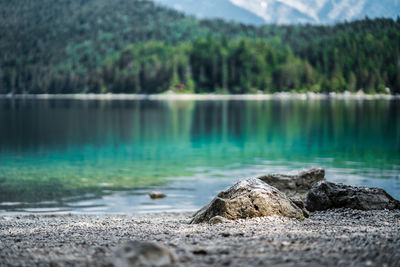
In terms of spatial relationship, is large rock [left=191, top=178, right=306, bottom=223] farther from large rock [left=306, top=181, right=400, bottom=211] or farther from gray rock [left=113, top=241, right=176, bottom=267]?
gray rock [left=113, top=241, right=176, bottom=267]

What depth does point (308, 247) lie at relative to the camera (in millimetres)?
10648

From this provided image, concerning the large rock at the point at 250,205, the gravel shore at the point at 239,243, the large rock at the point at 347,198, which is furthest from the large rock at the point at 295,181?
the large rock at the point at 250,205

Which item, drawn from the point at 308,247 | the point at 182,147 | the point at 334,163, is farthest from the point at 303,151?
the point at 308,247

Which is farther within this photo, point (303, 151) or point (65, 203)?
point (303, 151)

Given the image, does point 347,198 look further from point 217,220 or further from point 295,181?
point 217,220

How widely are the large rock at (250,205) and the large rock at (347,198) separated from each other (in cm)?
273

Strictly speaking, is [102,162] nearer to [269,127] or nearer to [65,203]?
[65,203]

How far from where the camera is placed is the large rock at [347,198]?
1897 cm

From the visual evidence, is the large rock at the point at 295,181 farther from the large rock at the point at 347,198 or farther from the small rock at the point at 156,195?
the small rock at the point at 156,195

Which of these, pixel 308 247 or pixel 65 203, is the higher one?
pixel 308 247

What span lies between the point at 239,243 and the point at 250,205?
532cm

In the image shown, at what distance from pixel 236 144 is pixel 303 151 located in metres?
8.85

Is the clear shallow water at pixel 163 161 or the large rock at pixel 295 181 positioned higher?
the large rock at pixel 295 181

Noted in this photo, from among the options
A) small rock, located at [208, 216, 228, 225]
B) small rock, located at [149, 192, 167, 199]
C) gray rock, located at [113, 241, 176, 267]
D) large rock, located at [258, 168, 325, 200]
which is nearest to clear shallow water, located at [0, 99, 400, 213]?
small rock, located at [149, 192, 167, 199]
